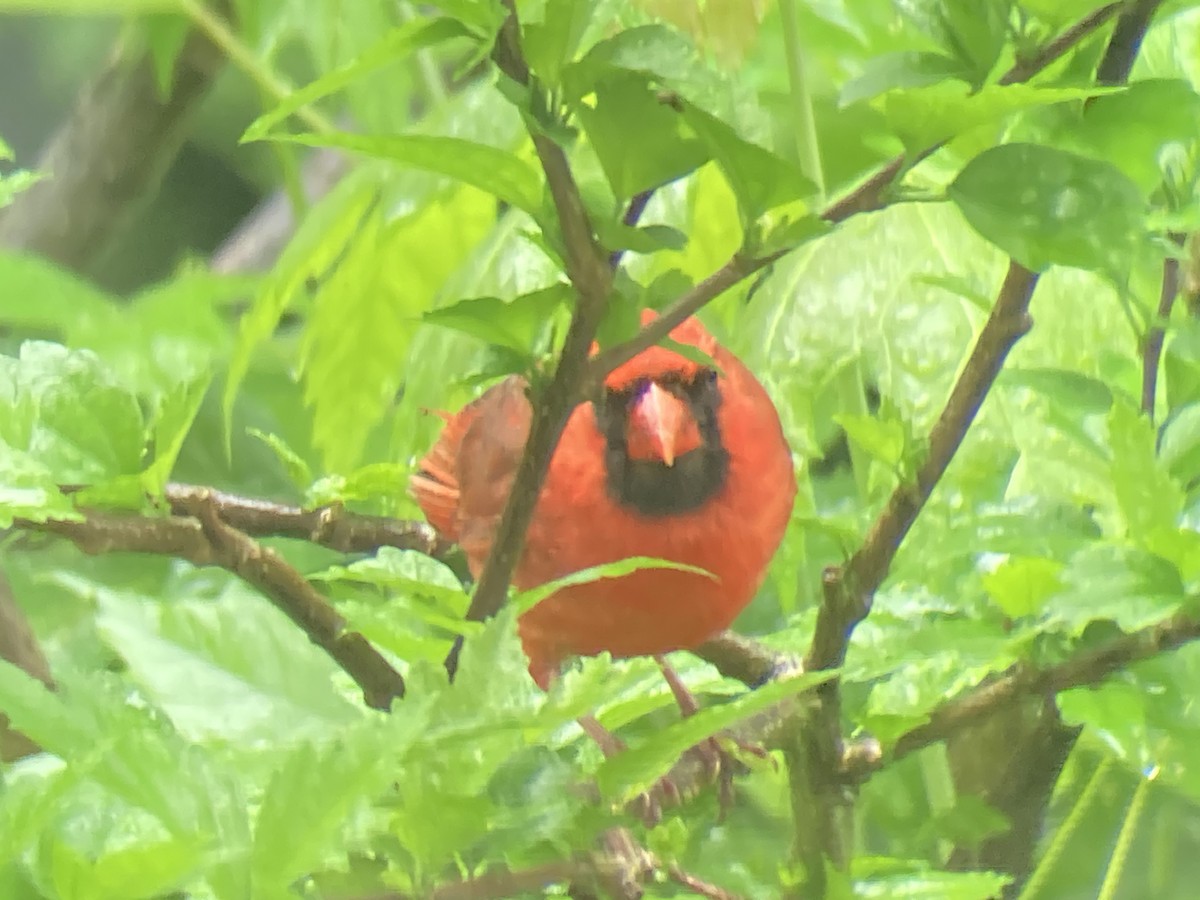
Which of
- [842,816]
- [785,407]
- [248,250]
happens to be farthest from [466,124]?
[248,250]

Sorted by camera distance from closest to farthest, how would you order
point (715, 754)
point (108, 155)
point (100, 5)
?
point (715, 754)
point (100, 5)
point (108, 155)

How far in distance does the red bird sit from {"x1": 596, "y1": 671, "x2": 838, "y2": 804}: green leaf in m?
0.25

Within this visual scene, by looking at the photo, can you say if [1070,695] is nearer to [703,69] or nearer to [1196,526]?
[1196,526]

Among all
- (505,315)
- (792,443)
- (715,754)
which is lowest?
(715,754)

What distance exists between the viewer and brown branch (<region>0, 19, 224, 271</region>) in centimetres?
124

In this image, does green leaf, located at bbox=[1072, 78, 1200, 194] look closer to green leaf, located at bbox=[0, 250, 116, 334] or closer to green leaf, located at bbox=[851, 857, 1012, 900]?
green leaf, located at bbox=[851, 857, 1012, 900]

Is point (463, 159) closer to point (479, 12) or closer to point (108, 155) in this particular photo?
point (479, 12)

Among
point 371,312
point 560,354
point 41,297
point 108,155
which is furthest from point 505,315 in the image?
point 108,155

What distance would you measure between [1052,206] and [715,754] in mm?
352

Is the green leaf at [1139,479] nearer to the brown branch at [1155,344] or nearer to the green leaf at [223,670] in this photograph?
the brown branch at [1155,344]

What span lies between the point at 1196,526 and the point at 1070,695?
0.06m

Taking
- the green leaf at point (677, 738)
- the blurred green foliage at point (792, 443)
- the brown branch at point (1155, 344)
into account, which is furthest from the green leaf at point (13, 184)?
the brown branch at point (1155, 344)

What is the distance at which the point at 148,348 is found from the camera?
0.89 meters

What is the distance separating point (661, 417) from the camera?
0.62m
